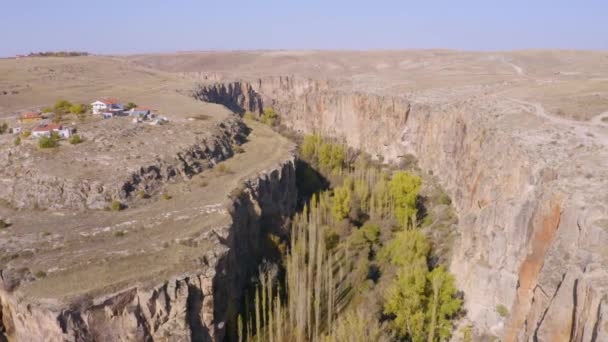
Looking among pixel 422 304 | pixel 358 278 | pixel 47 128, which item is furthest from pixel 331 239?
pixel 47 128

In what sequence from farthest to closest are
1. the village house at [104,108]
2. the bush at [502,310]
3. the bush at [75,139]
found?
the village house at [104,108], the bush at [75,139], the bush at [502,310]

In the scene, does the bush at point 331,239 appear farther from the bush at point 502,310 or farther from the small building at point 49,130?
the small building at point 49,130

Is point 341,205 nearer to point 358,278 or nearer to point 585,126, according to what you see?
point 358,278

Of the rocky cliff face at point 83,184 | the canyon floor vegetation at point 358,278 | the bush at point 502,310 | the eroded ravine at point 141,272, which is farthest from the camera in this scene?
the rocky cliff face at point 83,184

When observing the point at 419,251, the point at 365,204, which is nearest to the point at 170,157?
the point at 365,204

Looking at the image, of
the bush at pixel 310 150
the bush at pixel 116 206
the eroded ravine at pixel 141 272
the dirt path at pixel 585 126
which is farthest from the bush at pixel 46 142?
the dirt path at pixel 585 126
